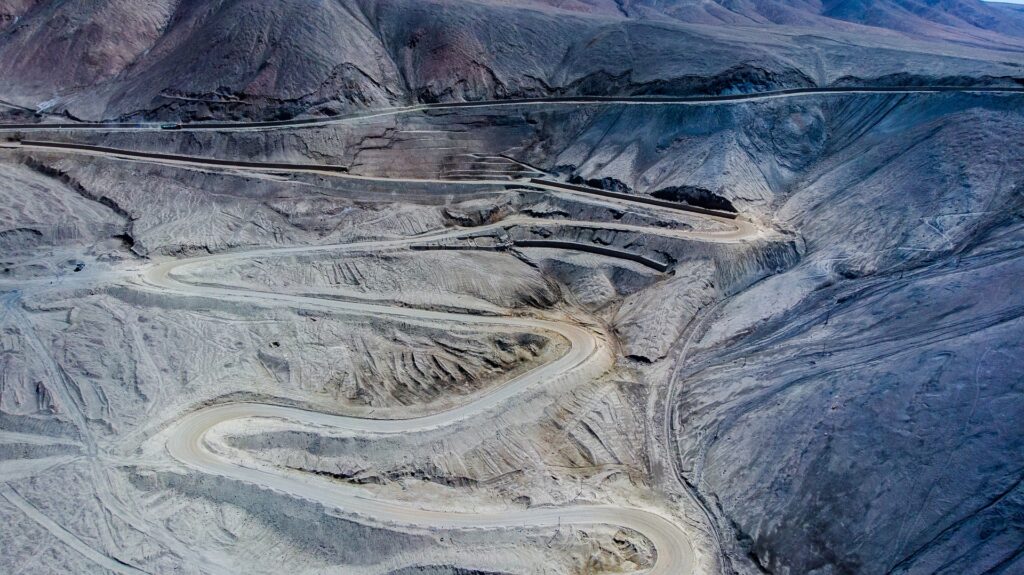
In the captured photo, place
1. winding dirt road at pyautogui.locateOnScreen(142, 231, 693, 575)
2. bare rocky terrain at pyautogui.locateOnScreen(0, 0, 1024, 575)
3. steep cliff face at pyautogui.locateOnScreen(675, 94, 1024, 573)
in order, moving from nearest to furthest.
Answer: steep cliff face at pyautogui.locateOnScreen(675, 94, 1024, 573) → bare rocky terrain at pyautogui.locateOnScreen(0, 0, 1024, 575) → winding dirt road at pyautogui.locateOnScreen(142, 231, 693, 575)

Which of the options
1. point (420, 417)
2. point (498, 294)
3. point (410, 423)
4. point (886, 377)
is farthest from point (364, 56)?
point (886, 377)

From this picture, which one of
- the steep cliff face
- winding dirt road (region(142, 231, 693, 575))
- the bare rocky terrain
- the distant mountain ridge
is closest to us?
the steep cliff face

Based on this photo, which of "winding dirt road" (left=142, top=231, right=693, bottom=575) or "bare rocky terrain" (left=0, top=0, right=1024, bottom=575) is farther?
"winding dirt road" (left=142, top=231, right=693, bottom=575)

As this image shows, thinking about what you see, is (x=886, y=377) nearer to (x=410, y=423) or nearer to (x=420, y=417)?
(x=420, y=417)

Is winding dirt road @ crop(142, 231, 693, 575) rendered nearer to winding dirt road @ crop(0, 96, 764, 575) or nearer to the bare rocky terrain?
winding dirt road @ crop(0, 96, 764, 575)

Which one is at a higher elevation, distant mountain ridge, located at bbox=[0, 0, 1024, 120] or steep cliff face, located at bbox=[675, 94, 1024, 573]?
distant mountain ridge, located at bbox=[0, 0, 1024, 120]

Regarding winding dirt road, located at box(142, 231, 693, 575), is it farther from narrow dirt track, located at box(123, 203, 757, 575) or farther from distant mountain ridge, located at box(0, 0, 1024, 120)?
distant mountain ridge, located at box(0, 0, 1024, 120)

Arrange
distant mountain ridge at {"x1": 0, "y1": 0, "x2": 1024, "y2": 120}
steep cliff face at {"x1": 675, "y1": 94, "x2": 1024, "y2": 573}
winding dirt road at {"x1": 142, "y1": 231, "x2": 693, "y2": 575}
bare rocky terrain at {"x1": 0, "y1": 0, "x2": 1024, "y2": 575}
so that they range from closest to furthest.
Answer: steep cliff face at {"x1": 675, "y1": 94, "x2": 1024, "y2": 573}
bare rocky terrain at {"x1": 0, "y1": 0, "x2": 1024, "y2": 575}
winding dirt road at {"x1": 142, "y1": 231, "x2": 693, "y2": 575}
distant mountain ridge at {"x1": 0, "y1": 0, "x2": 1024, "y2": 120}

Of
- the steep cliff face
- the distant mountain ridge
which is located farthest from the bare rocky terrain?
the distant mountain ridge

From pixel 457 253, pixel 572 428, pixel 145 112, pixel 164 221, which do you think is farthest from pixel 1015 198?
pixel 145 112

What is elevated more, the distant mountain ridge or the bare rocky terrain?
the distant mountain ridge
